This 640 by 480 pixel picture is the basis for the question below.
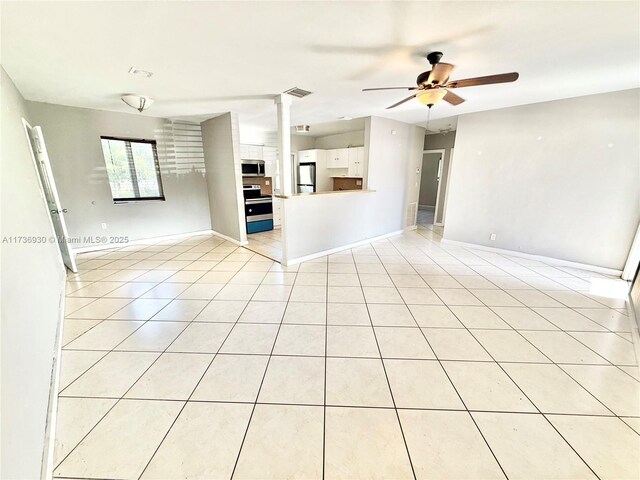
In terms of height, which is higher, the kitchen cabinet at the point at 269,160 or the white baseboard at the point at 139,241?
the kitchen cabinet at the point at 269,160

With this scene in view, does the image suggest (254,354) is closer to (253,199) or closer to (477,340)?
(477,340)

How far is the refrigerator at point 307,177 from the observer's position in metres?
7.12

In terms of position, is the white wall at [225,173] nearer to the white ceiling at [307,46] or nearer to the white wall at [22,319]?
the white ceiling at [307,46]

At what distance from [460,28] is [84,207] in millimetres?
5895

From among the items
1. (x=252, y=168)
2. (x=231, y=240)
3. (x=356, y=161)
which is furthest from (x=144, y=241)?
(x=356, y=161)

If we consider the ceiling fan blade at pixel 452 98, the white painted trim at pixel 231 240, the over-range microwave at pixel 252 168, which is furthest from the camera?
the over-range microwave at pixel 252 168

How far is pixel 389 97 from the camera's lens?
3.52 metres

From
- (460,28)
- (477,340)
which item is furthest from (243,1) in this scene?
(477,340)

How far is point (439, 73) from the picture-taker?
7.27 ft

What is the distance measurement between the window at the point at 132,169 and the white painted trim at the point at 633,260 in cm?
787

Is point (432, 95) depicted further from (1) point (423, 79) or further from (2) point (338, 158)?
(2) point (338, 158)

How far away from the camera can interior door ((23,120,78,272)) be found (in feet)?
10.6

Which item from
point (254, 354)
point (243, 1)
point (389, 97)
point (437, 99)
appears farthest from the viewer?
point (389, 97)

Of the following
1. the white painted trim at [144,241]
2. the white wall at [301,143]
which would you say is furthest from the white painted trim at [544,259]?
the white wall at [301,143]
